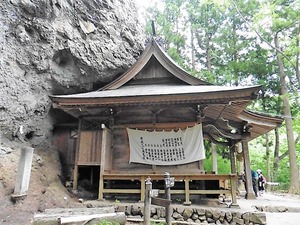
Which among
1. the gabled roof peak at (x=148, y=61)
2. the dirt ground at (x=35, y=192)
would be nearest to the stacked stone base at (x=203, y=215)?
the dirt ground at (x=35, y=192)

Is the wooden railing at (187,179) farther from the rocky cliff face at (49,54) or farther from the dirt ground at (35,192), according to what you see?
the rocky cliff face at (49,54)

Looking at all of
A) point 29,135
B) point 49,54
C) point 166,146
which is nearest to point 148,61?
point 166,146

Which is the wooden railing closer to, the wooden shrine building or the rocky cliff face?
the wooden shrine building

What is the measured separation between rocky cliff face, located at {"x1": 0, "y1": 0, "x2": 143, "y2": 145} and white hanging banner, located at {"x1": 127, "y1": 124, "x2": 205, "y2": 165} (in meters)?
4.72

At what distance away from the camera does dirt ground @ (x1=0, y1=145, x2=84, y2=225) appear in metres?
6.75

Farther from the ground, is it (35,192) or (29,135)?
(29,135)

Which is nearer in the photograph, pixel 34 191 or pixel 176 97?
pixel 34 191

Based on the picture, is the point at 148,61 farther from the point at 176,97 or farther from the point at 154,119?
the point at 176,97

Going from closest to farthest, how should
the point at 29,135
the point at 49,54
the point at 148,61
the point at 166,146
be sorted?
the point at 166,146 < the point at 29,135 < the point at 49,54 < the point at 148,61

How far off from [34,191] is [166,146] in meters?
4.81

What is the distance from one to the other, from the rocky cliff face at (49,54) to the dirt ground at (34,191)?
1291 mm

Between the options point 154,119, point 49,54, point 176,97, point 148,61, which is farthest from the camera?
point 148,61

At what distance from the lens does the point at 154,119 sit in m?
9.62

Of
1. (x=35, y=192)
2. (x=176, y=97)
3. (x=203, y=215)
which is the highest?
(x=176, y=97)
